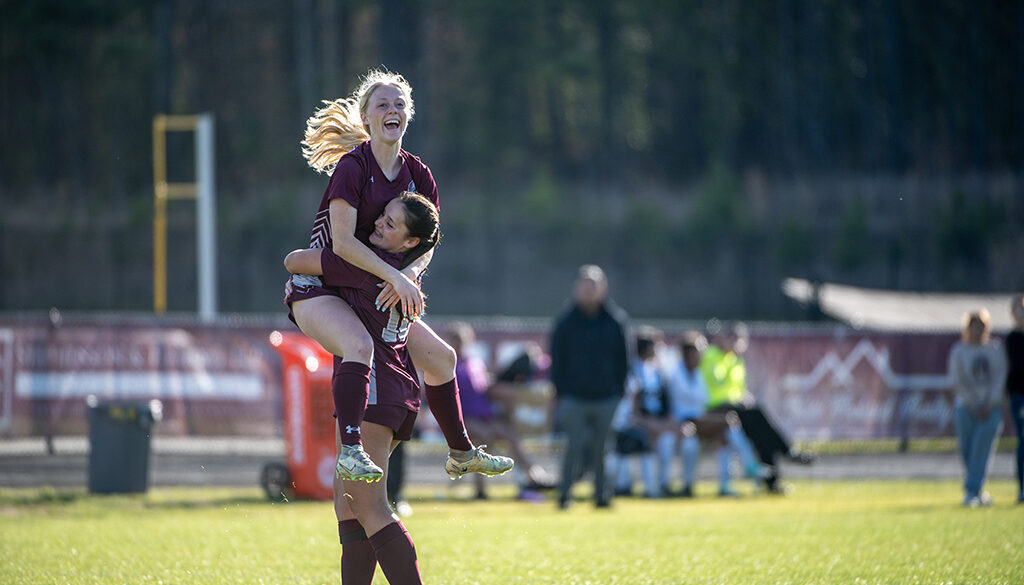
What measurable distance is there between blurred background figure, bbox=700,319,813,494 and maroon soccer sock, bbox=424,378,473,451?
32.3 feet

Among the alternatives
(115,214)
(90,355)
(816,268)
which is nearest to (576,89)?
(816,268)

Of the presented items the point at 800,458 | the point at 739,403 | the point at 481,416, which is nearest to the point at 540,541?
the point at 481,416

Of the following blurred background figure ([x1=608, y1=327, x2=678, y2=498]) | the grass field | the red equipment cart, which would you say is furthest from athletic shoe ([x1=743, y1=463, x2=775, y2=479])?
the red equipment cart

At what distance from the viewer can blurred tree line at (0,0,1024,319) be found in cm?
4400

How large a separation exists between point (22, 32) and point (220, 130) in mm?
8488

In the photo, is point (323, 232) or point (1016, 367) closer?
point (323, 232)

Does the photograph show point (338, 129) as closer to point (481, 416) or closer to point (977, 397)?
point (481, 416)

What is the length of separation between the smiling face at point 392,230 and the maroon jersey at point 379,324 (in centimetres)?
4

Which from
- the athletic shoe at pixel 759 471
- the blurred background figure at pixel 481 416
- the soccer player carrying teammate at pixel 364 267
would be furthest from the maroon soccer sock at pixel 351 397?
the athletic shoe at pixel 759 471

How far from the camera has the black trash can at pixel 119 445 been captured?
12750mm

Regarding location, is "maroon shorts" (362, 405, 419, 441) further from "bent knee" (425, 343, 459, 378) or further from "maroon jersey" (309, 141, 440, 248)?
"maroon jersey" (309, 141, 440, 248)

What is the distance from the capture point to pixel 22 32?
1774 inches

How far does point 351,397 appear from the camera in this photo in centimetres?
511

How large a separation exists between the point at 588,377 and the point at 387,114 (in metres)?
7.50
